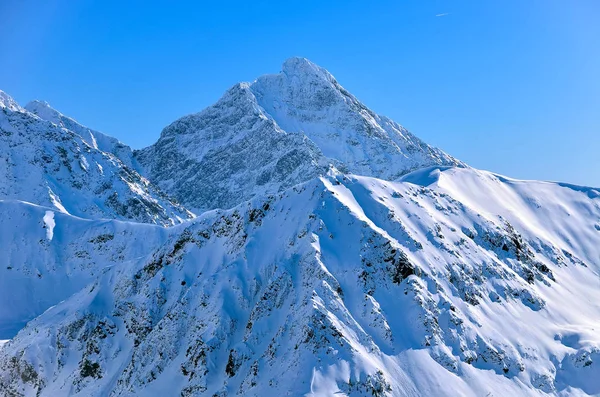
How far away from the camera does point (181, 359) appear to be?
46.8m

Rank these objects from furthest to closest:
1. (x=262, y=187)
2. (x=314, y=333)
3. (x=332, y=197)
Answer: (x=262, y=187), (x=332, y=197), (x=314, y=333)

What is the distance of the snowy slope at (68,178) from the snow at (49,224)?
21364 mm

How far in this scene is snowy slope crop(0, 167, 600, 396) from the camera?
4228 centimetres

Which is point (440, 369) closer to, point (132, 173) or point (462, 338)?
point (462, 338)

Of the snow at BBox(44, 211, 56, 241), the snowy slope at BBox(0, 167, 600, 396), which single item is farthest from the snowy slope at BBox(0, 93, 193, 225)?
the snowy slope at BBox(0, 167, 600, 396)

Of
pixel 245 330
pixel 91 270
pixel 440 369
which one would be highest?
pixel 91 270

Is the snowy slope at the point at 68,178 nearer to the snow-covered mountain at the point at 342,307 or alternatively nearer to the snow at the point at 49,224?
the snow at the point at 49,224

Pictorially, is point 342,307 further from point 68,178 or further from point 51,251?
point 68,178

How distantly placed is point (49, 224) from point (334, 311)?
7276 cm

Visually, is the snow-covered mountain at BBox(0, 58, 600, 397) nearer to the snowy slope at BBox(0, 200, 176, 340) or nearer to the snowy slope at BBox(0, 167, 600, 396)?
the snowy slope at BBox(0, 167, 600, 396)

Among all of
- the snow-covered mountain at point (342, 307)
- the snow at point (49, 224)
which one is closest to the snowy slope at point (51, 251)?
the snow at point (49, 224)

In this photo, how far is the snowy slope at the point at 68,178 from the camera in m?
128

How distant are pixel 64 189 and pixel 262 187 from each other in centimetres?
6518

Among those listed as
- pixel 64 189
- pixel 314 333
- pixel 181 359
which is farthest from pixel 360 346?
pixel 64 189
